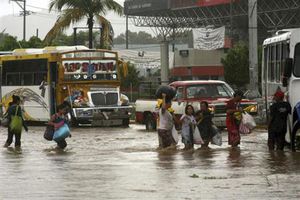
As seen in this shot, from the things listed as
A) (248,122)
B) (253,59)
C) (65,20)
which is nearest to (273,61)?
(248,122)

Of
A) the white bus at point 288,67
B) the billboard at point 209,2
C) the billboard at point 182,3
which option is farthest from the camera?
the billboard at point 182,3

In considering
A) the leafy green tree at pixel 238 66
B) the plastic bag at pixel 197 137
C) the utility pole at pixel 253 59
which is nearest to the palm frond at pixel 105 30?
the utility pole at pixel 253 59

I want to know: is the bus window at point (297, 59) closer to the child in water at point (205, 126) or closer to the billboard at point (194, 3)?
the child in water at point (205, 126)

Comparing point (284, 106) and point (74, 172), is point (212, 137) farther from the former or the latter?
point (74, 172)

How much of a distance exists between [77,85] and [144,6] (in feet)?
148

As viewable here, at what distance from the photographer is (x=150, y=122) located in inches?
1132

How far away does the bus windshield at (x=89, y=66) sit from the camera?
104 feet

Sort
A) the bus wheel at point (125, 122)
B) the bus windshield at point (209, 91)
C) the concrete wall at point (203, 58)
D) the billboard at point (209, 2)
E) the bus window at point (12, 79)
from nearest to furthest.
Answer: the bus windshield at point (209, 91)
the bus wheel at point (125, 122)
the bus window at point (12, 79)
the billboard at point (209, 2)
the concrete wall at point (203, 58)

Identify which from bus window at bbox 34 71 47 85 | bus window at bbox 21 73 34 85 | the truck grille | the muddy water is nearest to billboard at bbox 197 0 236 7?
bus window at bbox 21 73 34 85

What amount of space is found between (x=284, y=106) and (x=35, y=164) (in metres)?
5.93

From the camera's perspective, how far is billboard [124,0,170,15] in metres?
73.3

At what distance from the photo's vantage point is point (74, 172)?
46.2 ft

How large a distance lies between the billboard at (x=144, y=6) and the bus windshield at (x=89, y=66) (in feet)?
133

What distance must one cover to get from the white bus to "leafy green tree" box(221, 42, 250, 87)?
32277 millimetres
